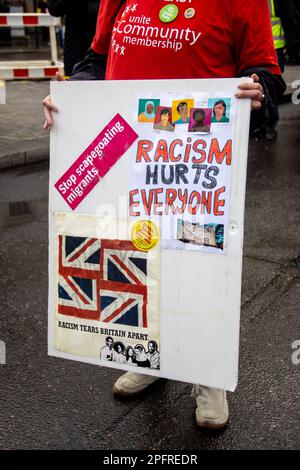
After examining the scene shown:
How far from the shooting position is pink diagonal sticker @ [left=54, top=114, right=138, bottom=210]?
2236mm

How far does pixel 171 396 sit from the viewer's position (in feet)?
8.80

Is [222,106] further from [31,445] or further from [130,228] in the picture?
[31,445]

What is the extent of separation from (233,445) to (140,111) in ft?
4.10

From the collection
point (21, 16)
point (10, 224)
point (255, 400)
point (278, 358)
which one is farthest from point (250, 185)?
point (21, 16)

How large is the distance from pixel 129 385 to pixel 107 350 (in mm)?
368

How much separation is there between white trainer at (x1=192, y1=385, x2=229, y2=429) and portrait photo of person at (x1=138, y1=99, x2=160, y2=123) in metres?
1.05

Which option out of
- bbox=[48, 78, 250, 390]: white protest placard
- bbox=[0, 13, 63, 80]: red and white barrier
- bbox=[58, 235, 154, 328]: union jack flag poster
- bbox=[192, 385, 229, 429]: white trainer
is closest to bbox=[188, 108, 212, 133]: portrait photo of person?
bbox=[48, 78, 250, 390]: white protest placard

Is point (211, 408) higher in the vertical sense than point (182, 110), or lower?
lower

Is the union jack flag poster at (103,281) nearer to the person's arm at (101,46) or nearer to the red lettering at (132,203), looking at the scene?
the red lettering at (132,203)

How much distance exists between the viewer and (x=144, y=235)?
7.32 ft

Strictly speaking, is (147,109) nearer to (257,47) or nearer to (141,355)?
(257,47)

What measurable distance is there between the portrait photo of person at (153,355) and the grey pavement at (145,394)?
1.03ft

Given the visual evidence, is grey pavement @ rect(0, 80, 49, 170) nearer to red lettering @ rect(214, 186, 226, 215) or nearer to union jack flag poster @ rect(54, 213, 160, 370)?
union jack flag poster @ rect(54, 213, 160, 370)

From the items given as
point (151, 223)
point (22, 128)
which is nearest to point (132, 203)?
point (151, 223)
